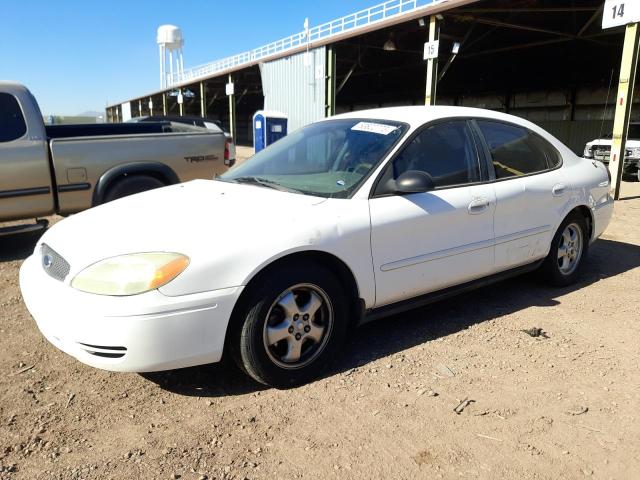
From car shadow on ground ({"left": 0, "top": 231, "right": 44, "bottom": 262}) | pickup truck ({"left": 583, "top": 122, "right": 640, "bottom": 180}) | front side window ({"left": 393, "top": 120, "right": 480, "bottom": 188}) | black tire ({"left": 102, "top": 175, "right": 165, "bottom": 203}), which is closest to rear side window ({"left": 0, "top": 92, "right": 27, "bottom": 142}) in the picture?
black tire ({"left": 102, "top": 175, "right": 165, "bottom": 203})

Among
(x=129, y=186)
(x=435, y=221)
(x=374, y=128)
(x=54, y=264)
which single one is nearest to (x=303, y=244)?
(x=435, y=221)

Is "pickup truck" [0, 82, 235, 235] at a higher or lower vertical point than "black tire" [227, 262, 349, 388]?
higher

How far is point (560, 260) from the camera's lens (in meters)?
4.61

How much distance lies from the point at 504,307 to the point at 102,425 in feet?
10.2

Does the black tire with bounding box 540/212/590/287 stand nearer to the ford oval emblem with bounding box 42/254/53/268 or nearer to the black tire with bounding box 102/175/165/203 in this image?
the ford oval emblem with bounding box 42/254/53/268

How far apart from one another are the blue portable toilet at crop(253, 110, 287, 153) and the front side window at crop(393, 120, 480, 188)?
30.6 feet

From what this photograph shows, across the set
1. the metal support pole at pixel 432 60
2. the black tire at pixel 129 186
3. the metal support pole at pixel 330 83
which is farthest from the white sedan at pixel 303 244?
the metal support pole at pixel 330 83

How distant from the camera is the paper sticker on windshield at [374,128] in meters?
3.54

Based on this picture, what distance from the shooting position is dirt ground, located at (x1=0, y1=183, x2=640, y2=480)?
2.30 meters

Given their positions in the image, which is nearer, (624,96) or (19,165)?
(19,165)

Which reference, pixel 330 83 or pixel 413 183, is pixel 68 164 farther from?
pixel 330 83

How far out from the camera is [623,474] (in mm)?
2256

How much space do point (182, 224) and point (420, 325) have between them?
1.97 meters

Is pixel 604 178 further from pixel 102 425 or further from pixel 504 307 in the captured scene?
pixel 102 425
